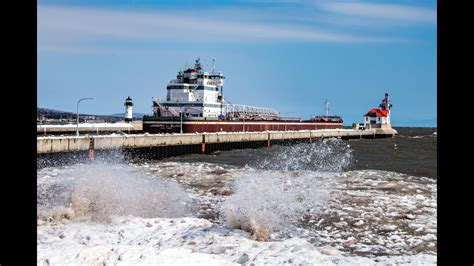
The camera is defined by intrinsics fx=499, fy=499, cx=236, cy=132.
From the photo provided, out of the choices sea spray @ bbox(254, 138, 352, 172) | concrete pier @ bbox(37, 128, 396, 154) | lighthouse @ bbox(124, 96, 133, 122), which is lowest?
sea spray @ bbox(254, 138, 352, 172)

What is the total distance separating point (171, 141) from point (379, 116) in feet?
197

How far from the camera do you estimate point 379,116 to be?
8856 centimetres

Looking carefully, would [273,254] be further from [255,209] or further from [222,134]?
[222,134]

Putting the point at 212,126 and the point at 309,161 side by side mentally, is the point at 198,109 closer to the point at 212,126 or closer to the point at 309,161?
the point at 212,126

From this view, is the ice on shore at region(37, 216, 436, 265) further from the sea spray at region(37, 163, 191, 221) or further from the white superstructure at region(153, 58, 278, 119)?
the white superstructure at region(153, 58, 278, 119)

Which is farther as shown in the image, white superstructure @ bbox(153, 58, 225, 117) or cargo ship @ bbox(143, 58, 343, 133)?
white superstructure @ bbox(153, 58, 225, 117)

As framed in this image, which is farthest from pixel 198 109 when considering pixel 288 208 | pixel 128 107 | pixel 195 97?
pixel 288 208

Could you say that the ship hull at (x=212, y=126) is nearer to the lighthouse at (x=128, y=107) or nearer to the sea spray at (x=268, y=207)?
the lighthouse at (x=128, y=107)

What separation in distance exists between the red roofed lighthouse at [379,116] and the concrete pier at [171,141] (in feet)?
83.3

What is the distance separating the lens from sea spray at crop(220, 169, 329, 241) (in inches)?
404

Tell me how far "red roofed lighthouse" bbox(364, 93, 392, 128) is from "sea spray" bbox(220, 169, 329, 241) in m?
73.3

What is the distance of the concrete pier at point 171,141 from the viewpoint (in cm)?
2669

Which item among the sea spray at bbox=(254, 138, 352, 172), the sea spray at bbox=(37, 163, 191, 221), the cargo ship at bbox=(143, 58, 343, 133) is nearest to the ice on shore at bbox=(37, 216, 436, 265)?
the sea spray at bbox=(37, 163, 191, 221)
